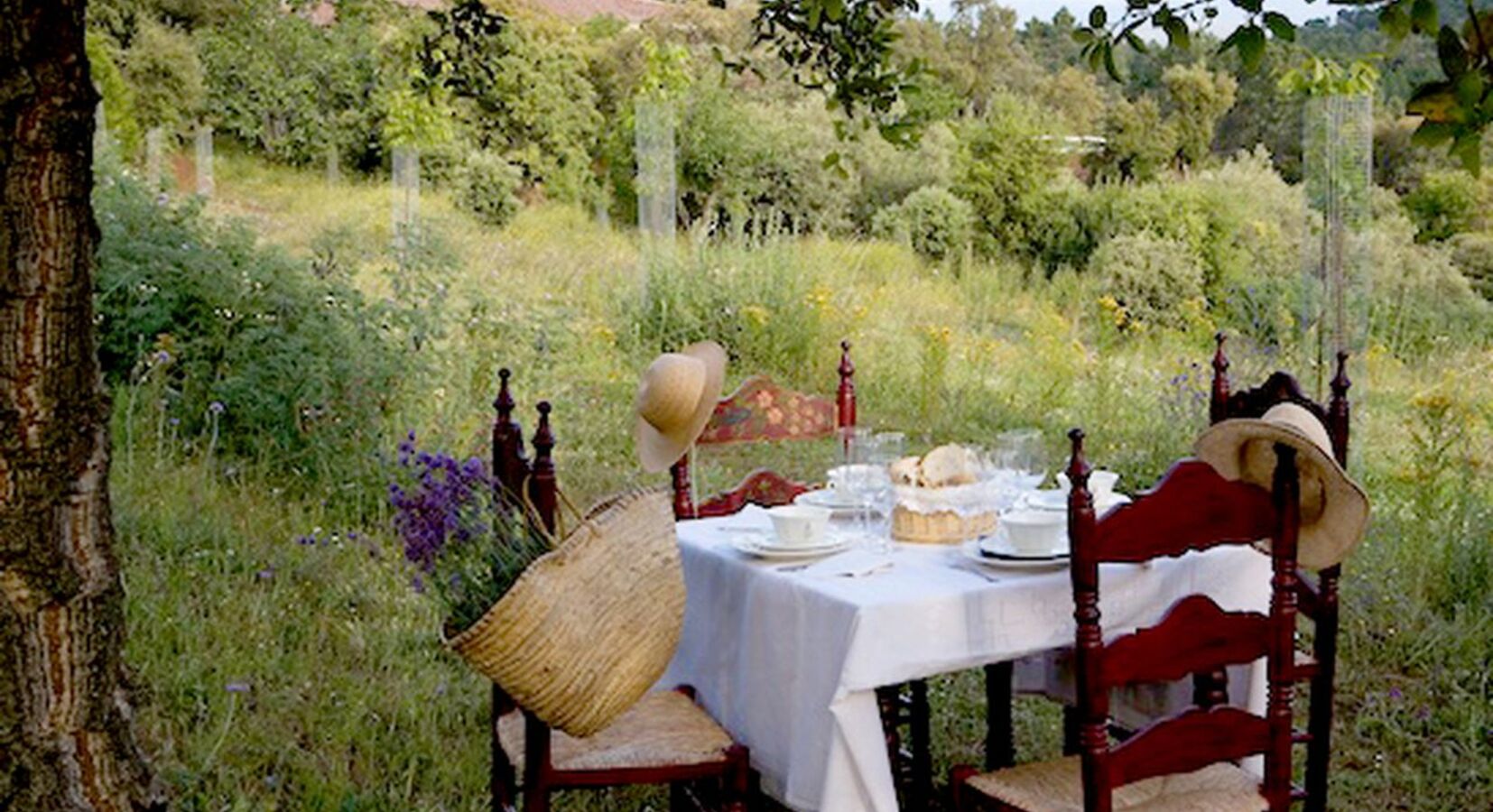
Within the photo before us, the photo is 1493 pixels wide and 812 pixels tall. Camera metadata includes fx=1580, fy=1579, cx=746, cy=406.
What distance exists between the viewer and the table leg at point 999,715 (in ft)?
11.1

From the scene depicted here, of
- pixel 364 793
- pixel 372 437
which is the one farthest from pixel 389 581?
pixel 364 793

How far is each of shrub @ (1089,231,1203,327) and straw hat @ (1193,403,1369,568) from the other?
9.42 m

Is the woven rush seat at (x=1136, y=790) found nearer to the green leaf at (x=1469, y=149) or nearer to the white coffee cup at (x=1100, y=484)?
the white coffee cup at (x=1100, y=484)

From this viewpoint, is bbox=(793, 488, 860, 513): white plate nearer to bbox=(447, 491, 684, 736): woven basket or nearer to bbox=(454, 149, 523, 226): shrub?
bbox=(447, 491, 684, 736): woven basket

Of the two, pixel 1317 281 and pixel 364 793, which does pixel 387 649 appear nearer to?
pixel 364 793

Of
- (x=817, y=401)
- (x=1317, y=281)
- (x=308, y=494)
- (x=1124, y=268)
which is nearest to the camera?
(x=817, y=401)

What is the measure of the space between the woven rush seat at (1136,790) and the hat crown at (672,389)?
94 cm

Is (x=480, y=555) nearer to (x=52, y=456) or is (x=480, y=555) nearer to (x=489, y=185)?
(x=52, y=456)

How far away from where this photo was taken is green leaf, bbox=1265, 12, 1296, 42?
1310 millimetres

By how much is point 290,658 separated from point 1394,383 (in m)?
5.72

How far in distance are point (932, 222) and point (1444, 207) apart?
5679 mm

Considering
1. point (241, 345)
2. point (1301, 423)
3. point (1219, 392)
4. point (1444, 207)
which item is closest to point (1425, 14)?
point (1301, 423)

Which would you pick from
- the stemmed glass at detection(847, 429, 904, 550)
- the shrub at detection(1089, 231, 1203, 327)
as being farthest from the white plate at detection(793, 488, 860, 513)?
the shrub at detection(1089, 231, 1203, 327)

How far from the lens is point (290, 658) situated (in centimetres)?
394
